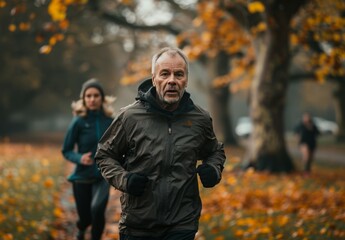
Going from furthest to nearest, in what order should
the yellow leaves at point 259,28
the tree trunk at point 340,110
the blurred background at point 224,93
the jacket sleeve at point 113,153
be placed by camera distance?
the tree trunk at point 340,110 → the yellow leaves at point 259,28 → the blurred background at point 224,93 → the jacket sleeve at point 113,153

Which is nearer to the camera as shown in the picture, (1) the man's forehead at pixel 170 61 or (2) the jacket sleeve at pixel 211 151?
(1) the man's forehead at pixel 170 61

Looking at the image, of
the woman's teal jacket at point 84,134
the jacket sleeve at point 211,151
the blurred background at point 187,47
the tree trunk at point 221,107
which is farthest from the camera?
the tree trunk at point 221,107

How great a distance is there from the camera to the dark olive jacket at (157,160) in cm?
404

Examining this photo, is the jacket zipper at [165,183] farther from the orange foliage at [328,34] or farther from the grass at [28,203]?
the orange foliage at [328,34]

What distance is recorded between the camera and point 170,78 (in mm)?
4117

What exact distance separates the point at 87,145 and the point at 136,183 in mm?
3370

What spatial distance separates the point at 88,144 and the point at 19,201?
3984mm

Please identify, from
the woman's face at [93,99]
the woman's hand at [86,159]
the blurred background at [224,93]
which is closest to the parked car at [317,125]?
the blurred background at [224,93]

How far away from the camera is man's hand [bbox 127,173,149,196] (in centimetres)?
393

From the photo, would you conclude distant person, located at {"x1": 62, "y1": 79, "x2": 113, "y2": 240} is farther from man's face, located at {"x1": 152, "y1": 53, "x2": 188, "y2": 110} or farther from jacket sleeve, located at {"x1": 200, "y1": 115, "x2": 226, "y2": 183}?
man's face, located at {"x1": 152, "y1": 53, "x2": 188, "y2": 110}

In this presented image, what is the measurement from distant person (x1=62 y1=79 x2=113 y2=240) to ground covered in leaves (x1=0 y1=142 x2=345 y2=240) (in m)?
1.07

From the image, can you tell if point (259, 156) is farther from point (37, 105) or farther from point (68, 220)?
point (37, 105)

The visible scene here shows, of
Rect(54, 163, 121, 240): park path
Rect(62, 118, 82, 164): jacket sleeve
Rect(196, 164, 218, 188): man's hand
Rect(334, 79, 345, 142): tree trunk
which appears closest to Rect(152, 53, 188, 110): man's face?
Rect(196, 164, 218, 188): man's hand

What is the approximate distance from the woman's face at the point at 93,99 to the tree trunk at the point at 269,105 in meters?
10.6
